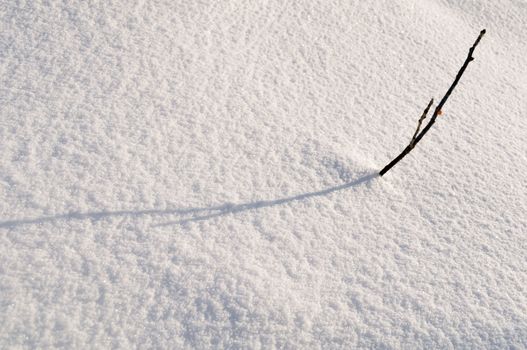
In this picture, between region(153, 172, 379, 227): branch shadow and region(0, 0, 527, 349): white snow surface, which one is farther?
region(153, 172, 379, 227): branch shadow

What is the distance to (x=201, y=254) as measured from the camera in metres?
1.37

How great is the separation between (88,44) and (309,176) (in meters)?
1.03

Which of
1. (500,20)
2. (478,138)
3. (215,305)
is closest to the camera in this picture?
(215,305)

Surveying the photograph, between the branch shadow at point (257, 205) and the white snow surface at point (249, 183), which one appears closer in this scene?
the white snow surface at point (249, 183)

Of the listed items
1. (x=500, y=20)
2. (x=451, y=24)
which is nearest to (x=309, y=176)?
(x=451, y=24)

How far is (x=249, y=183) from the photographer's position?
5.16 ft

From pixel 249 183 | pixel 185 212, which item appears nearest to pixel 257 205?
pixel 249 183

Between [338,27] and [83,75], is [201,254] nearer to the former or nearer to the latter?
[83,75]

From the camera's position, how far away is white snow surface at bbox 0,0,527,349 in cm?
128

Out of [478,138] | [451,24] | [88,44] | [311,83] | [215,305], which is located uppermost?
[451,24]

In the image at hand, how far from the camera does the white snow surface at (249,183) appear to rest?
4.20 ft

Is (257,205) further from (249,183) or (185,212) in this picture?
(185,212)

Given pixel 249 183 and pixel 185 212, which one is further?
pixel 249 183

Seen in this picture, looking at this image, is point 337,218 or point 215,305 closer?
point 215,305
